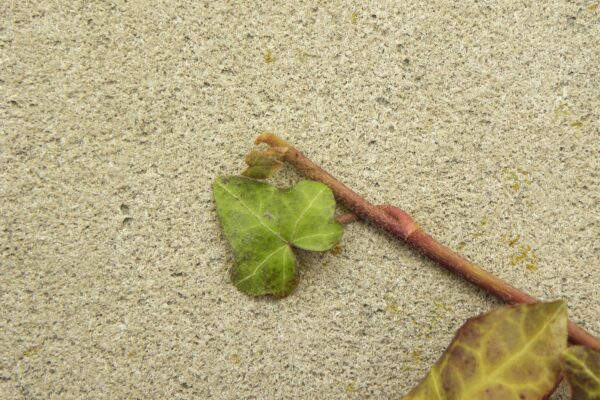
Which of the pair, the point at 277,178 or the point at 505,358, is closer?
the point at 505,358

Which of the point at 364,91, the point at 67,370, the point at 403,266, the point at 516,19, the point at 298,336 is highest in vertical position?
the point at 516,19

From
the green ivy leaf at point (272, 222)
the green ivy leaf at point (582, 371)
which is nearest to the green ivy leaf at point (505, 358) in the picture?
the green ivy leaf at point (582, 371)

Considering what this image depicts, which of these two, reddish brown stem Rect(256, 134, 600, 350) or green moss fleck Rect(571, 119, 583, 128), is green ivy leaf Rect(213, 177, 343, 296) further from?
green moss fleck Rect(571, 119, 583, 128)

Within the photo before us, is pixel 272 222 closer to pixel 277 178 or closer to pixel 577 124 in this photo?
pixel 277 178

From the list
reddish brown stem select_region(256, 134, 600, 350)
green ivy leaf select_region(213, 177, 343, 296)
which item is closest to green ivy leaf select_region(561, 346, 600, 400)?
reddish brown stem select_region(256, 134, 600, 350)

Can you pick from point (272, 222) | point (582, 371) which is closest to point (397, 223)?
point (272, 222)

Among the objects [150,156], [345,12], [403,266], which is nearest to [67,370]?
[150,156]

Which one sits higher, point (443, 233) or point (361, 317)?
point (443, 233)

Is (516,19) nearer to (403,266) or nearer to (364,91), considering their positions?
(364,91)
